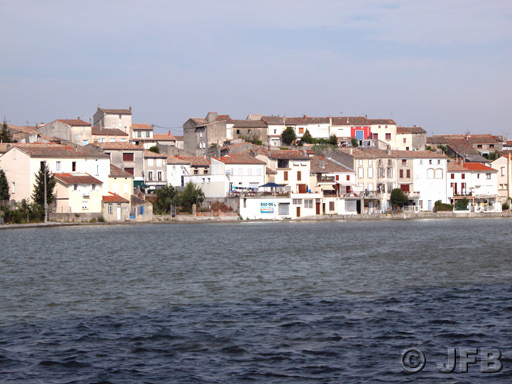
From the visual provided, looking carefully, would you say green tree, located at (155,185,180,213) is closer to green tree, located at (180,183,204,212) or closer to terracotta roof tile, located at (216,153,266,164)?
green tree, located at (180,183,204,212)

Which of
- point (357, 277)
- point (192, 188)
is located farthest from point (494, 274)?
point (192, 188)

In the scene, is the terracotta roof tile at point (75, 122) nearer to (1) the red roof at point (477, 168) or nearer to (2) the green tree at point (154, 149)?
(2) the green tree at point (154, 149)

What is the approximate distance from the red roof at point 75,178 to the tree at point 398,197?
3636 centimetres

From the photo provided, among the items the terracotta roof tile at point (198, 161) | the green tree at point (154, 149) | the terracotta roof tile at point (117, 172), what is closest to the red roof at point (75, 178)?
the terracotta roof tile at point (117, 172)

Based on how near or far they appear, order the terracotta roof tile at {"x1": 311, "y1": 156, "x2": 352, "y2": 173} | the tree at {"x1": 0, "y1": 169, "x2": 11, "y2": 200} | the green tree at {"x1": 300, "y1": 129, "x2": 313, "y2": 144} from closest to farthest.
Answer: the tree at {"x1": 0, "y1": 169, "x2": 11, "y2": 200}, the terracotta roof tile at {"x1": 311, "y1": 156, "x2": 352, "y2": 173}, the green tree at {"x1": 300, "y1": 129, "x2": 313, "y2": 144}

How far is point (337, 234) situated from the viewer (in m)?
60.0

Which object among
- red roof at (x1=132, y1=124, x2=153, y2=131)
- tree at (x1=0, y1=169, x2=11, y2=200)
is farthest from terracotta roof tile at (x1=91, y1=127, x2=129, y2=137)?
tree at (x1=0, y1=169, x2=11, y2=200)

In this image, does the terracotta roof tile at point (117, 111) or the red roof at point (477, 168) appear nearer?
the red roof at point (477, 168)

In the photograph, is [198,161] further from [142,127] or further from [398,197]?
[398,197]

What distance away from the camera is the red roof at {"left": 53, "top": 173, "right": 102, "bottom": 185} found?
70363 mm

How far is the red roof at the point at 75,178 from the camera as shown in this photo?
70.4m

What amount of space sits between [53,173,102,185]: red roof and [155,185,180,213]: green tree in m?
7.61

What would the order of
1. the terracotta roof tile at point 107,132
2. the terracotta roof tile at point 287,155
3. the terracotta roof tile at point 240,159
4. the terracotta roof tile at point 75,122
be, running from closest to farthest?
the terracotta roof tile at point 240,159, the terracotta roof tile at point 287,155, the terracotta roof tile at point 75,122, the terracotta roof tile at point 107,132

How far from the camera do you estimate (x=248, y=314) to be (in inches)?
801
